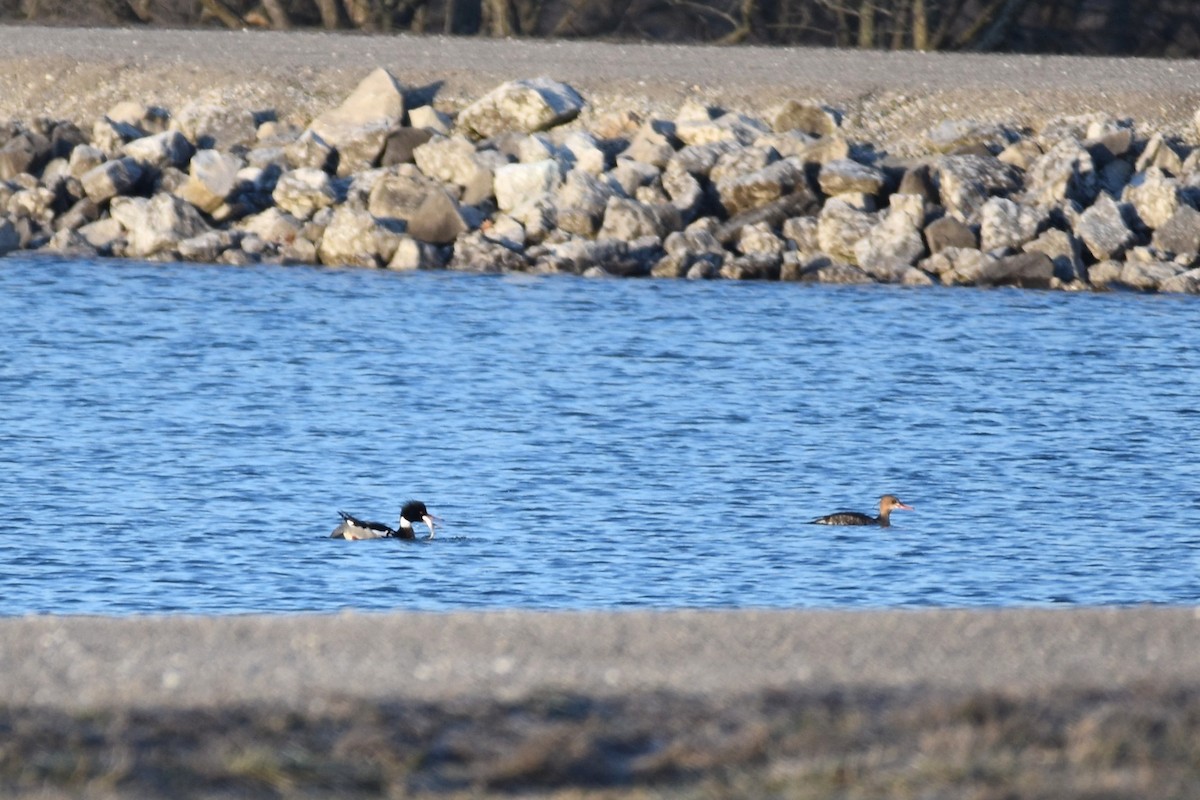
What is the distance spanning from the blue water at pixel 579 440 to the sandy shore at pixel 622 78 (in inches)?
165

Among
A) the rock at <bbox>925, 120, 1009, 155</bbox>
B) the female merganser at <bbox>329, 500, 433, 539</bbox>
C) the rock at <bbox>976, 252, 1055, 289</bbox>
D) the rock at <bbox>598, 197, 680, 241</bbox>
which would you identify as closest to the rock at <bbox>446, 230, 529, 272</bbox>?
the rock at <bbox>598, 197, 680, 241</bbox>

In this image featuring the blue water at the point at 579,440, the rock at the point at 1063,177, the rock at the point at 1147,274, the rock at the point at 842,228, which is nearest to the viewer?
the blue water at the point at 579,440

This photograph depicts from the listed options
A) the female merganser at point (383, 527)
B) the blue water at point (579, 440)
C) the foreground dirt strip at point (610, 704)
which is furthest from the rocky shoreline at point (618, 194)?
the foreground dirt strip at point (610, 704)

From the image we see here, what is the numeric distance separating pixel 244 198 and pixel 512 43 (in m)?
7.20

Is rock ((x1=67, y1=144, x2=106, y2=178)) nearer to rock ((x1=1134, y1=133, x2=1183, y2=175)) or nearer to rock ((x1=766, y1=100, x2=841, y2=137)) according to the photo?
rock ((x1=766, y1=100, x2=841, y2=137))

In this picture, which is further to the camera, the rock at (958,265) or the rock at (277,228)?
the rock at (277,228)

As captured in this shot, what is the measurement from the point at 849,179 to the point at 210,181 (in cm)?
702

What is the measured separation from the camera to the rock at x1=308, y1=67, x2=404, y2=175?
25.0m

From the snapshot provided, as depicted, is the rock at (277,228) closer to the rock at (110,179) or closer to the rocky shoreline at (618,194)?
the rocky shoreline at (618,194)

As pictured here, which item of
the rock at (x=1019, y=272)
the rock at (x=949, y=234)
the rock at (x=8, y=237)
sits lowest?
the rock at (x=8, y=237)

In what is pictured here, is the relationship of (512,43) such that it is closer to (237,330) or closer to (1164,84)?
(1164,84)

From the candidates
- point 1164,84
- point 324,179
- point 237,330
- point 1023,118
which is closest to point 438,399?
point 237,330

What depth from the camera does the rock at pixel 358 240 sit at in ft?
78.1

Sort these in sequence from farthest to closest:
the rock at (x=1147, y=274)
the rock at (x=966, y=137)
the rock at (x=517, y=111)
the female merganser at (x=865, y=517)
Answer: the rock at (x=517, y=111)
the rock at (x=966, y=137)
the rock at (x=1147, y=274)
the female merganser at (x=865, y=517)
